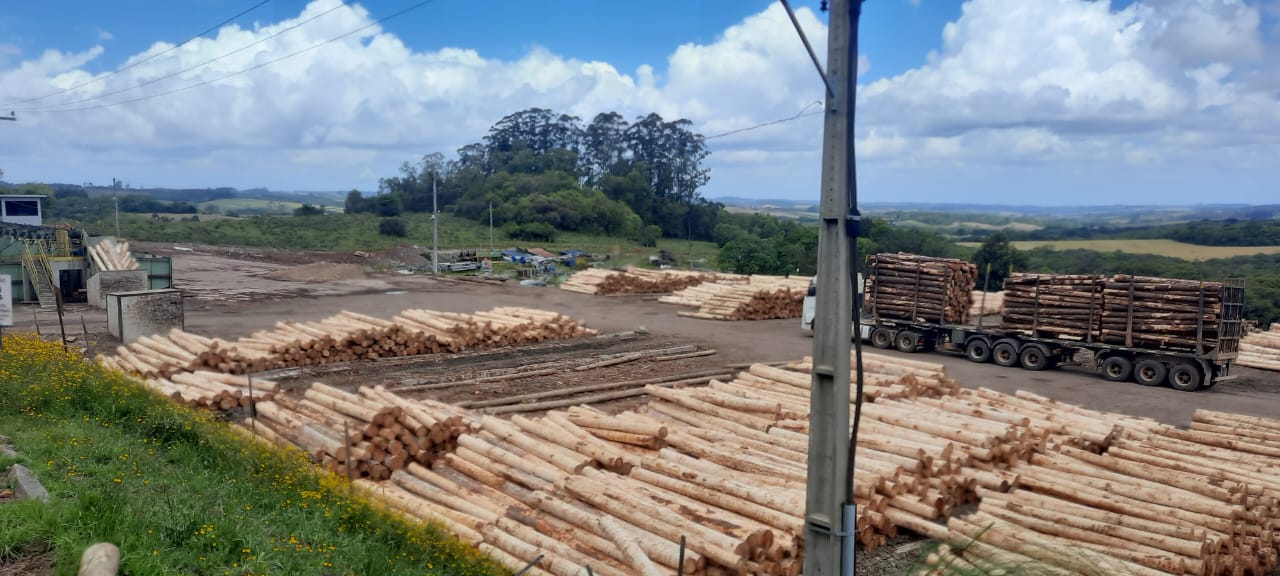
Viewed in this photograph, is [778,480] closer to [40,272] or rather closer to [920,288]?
[920,288]

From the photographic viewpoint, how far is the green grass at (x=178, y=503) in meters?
6.27

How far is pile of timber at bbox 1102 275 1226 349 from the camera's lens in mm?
18312

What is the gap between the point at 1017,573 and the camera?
594 cm

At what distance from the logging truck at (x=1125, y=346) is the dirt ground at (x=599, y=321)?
0.34 metres

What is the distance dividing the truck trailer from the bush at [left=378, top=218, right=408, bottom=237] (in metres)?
55.3

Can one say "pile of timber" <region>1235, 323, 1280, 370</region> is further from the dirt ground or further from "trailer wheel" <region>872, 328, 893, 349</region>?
"trailer wheel" <region>872, 328, 893, 349</region>

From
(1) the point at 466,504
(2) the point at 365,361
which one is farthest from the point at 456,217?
(1) the point at 466,504

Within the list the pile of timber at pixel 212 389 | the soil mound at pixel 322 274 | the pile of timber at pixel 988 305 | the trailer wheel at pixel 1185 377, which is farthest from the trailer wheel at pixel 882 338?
the soil mound at pixel 322 274

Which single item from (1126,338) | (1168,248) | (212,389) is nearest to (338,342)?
(212,389)

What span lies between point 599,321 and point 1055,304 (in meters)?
13.8

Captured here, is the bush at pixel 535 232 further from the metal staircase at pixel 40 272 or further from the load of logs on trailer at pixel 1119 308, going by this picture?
the load of logs on trailer at pixel 1119 308

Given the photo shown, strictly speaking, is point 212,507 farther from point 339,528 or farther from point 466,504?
point 466,504

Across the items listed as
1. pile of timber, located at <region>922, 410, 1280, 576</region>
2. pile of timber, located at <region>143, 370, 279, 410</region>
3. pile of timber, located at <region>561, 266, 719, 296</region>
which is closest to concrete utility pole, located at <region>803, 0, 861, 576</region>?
pile of timber, located at <region>922, 410, 1280, 576</region>

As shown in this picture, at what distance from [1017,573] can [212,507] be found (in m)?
6.26
